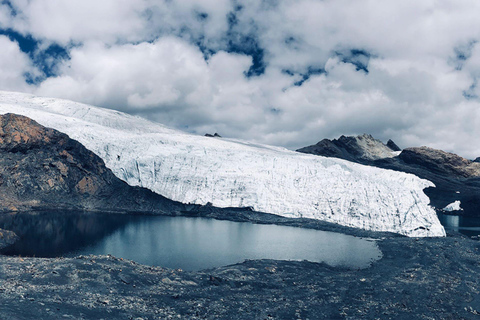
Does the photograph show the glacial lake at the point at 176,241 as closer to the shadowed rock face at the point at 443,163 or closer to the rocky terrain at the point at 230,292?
the rocky terrain at the point at 230,292

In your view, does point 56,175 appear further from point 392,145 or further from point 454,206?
point 392,145

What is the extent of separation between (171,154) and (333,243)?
2809 cm

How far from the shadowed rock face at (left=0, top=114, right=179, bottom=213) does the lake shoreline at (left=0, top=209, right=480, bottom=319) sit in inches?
1165

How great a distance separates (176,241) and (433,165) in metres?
88.6

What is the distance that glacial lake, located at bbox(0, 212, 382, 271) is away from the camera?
24203 mm

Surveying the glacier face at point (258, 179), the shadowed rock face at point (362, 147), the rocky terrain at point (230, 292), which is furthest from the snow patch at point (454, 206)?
the rocky terrain at point (230, 292)

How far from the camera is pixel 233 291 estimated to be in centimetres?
1716

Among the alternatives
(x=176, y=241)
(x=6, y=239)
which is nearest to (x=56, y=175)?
(x=6, y=239)

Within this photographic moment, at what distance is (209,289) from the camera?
16.9 meters

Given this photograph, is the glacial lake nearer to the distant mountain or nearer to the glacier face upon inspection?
the glacier face

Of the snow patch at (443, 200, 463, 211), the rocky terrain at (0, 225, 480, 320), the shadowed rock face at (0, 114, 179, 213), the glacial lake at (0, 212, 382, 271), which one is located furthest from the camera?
the snow patch at (443, 200, 463, 211)

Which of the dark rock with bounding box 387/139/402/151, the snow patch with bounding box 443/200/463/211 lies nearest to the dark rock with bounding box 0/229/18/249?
the snow patch with bounding box 443/200/463/211

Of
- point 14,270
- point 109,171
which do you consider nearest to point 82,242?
point 14,270

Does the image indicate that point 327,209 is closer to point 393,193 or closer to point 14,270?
point 393,193
